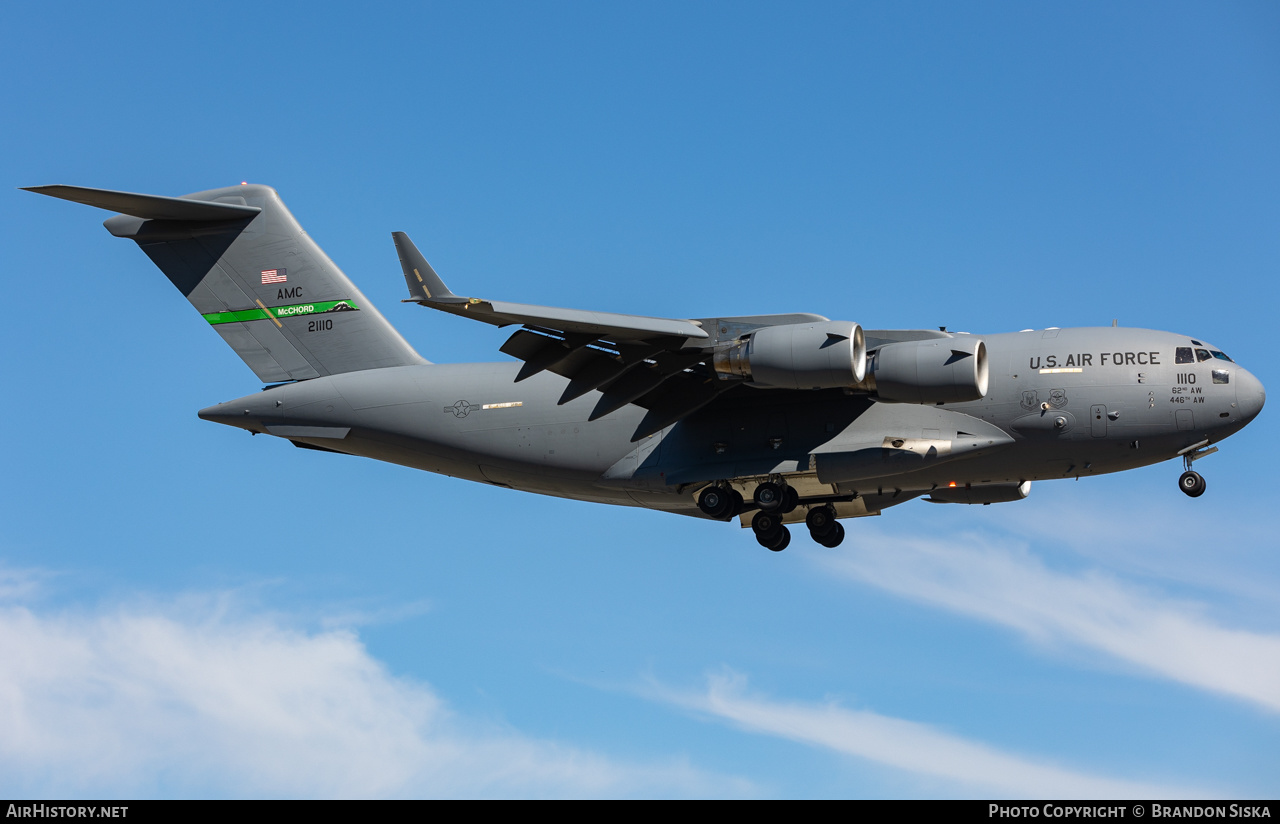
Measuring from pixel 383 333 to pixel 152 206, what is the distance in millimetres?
3366

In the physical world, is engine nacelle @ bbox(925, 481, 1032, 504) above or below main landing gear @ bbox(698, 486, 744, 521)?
above

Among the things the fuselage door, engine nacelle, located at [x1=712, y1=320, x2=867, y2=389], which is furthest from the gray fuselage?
engine nacelle, located at [x1=712, y1=320, x2=867, y2=389]

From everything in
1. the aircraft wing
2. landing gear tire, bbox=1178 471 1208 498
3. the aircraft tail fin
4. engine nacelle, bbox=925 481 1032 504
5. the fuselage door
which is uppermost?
the aircraft tail fin

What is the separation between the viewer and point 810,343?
512 inches

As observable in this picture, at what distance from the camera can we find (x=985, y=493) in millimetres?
15672

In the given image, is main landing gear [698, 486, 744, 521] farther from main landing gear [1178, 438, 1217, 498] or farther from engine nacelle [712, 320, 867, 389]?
main landing gear [1178, 438, 1217, 498]

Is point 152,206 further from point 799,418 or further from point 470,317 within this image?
point 799,418

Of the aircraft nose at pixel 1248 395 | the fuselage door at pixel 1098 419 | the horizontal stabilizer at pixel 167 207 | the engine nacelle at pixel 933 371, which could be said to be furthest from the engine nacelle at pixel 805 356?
the horizontal stabilizer at pixel 167 207

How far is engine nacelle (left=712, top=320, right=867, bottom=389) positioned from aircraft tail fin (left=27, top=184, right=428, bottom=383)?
17.0ft

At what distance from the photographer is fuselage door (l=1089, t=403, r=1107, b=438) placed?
1352cm

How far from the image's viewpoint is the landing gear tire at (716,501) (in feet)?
49.0

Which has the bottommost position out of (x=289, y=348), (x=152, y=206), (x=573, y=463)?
(x=573, y=463)

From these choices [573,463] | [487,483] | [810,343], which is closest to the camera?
[810,343]
